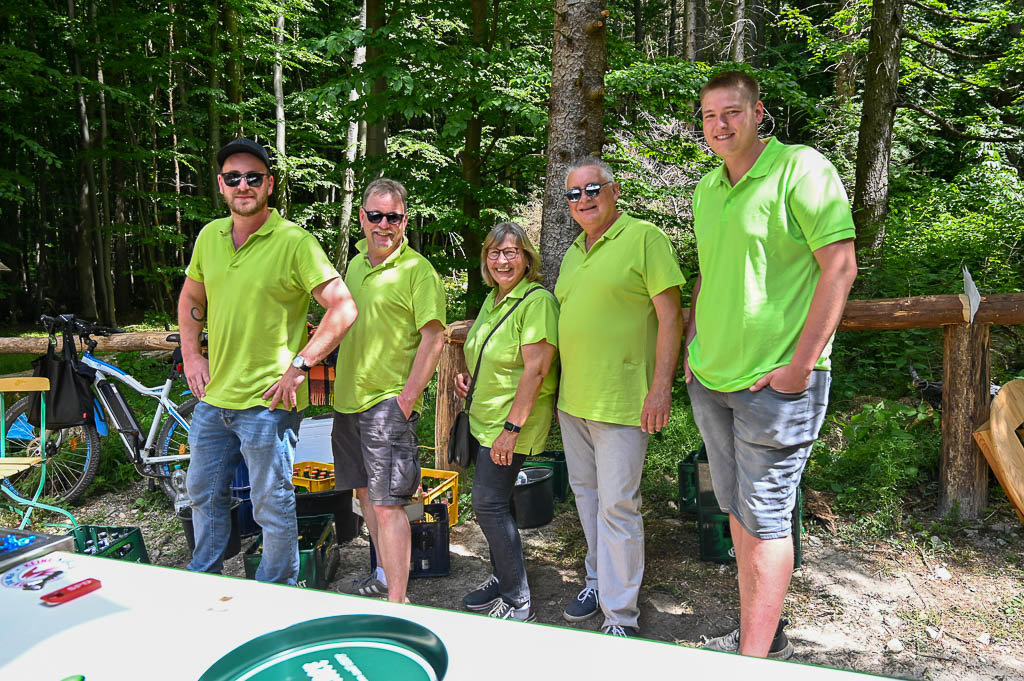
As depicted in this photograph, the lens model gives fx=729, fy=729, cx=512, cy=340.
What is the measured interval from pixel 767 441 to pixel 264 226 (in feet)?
7.05

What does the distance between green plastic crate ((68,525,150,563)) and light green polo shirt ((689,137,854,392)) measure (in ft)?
9.61

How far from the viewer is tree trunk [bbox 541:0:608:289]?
15.0 ft

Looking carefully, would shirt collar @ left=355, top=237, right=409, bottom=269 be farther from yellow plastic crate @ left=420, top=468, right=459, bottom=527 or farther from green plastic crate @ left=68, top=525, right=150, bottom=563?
green plastic crate @ left=68, top=525, right=150, bottom=563

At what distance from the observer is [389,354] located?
3.24m

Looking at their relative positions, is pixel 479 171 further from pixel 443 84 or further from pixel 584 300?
pixel 584 300

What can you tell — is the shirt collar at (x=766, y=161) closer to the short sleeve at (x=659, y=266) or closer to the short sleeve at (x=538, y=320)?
the short sleeve at (x=659, y=266)

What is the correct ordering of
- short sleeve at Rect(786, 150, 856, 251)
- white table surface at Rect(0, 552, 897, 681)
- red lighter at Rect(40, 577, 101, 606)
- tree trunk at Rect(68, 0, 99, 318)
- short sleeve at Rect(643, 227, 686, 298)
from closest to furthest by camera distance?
white table surface at Rect(0, 552, 897, 681) < red lighter at Rect(40, 577, 101, 606) < short sleeve at Rect(786, 150, 856, 251) < short sleeve at Rect(643, 227, 686, 298) < tree trunk at Rect(68, 0, 99, 318)

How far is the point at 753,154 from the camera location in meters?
2.52

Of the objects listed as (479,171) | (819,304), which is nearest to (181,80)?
(479,171)

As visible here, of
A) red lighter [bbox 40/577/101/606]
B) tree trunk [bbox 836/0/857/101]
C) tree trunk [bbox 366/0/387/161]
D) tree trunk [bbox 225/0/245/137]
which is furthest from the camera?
tree trunk [bbox 836/0/857/101]

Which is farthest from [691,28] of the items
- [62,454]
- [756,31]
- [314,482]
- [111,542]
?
[111,542]

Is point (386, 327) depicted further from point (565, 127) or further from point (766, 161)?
point (565, 127)

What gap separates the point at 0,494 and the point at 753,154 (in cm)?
598

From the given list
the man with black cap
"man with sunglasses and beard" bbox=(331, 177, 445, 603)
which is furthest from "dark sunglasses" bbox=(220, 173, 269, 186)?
"man with sunglasses and beard" bbox=(331, 177, 445, 603)
